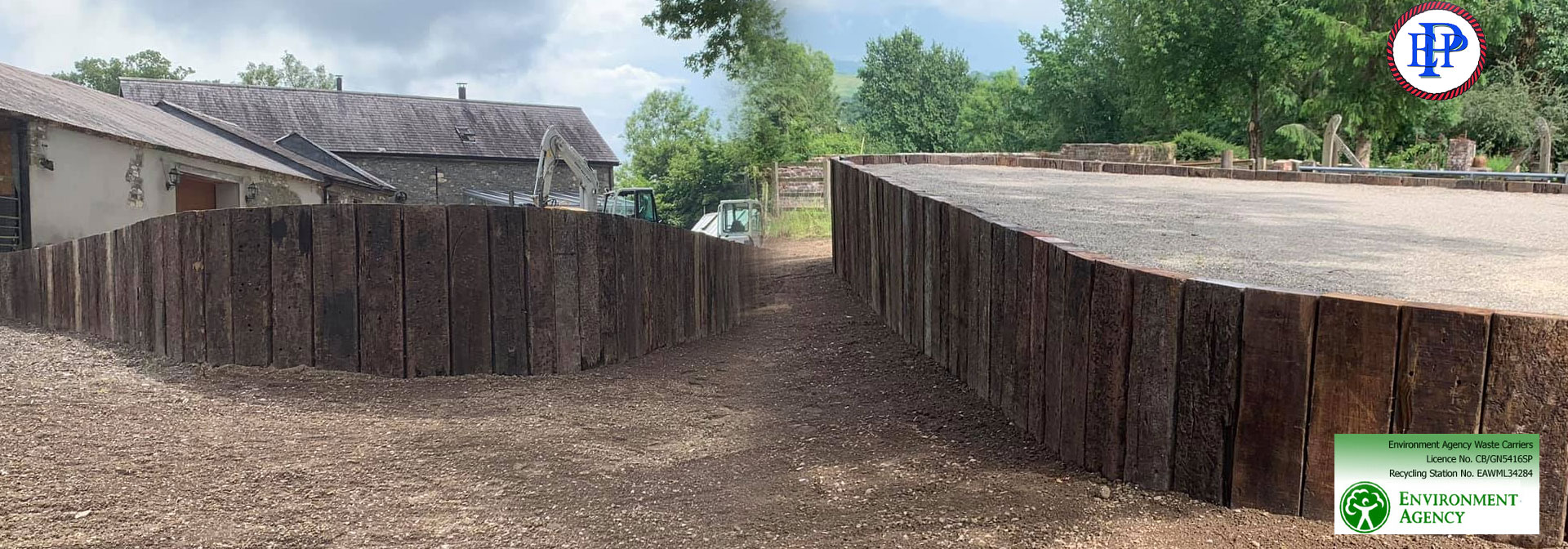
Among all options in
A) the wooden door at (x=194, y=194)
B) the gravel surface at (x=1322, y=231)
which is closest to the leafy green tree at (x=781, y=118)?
the wooden door at (x=194, y=194)

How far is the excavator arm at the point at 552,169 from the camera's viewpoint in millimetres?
20344

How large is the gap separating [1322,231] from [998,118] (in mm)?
55106

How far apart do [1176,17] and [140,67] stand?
2719 inches

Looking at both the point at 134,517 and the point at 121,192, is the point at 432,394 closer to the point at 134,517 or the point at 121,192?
the point at 134,517

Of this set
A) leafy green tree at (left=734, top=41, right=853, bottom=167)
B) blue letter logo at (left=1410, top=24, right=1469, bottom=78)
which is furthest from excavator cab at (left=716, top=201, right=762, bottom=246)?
blue letter logo at (left=1410, top=24, right=1469, bottom=78)

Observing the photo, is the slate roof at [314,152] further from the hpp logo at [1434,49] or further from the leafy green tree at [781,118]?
the hpp logo at [1434,49]

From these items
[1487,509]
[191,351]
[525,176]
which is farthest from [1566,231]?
[525,176]

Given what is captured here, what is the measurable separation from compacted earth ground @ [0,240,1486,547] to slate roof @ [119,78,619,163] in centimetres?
3937

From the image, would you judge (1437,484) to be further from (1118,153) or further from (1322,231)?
(1118,153)

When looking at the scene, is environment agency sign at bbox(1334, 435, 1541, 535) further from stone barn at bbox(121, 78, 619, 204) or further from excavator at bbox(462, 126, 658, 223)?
stone barn at bbox(121, 78, 619, 204)

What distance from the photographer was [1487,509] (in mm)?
2881

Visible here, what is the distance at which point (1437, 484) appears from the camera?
2.89 m

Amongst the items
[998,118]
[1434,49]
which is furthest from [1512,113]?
[998,118]

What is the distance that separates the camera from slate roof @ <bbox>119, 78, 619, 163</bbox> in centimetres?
4306
